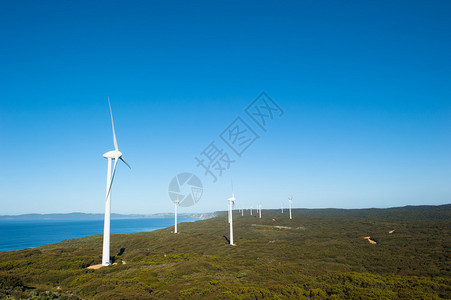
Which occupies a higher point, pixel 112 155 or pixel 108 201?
pixel 112 155

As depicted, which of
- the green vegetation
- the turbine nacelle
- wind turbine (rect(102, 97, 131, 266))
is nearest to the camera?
the green vegetation

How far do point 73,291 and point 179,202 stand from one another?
169ft

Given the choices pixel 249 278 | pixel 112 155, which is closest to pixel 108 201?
pixel 112 155

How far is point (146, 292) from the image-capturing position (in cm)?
1808

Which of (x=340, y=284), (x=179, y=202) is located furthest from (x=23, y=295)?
(x=179, y=202)

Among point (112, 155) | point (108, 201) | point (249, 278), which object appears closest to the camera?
point (249, 278)

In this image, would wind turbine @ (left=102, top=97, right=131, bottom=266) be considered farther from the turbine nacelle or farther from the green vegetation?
the green vegetation

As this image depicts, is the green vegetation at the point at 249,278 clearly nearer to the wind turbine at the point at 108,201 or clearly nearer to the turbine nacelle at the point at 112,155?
the wind turbine at the point at 108,201

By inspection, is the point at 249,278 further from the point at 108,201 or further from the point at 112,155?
the point at 112,155

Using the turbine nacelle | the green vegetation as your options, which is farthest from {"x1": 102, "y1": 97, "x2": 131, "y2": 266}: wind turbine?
the green vegetation

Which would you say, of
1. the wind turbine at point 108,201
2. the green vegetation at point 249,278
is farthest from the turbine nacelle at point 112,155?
the green vegetation at point 249,278

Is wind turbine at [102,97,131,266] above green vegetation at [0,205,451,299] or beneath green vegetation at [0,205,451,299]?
above

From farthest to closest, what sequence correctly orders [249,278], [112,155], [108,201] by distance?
[112,155] < [108,201] < [249,278]

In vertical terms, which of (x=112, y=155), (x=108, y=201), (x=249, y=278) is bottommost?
(x=249, y=278)
